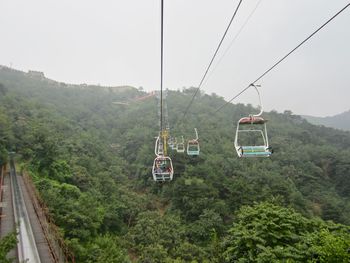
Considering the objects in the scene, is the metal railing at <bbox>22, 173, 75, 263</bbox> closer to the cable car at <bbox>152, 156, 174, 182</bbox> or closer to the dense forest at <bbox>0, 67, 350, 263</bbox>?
the dense forest at <bbox>0, 67, 350, 263</bbox>

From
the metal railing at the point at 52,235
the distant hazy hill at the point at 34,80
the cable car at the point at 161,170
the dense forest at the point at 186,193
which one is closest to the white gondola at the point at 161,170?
the cable car at the point at 161,170

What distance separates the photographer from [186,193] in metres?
26.8

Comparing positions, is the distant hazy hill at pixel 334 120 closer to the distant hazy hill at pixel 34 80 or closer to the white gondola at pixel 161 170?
the distant hazy hill at pixel 34 80

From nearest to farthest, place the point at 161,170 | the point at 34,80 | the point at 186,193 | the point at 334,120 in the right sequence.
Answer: the point at 161,170
the point at 186,193
the point at 34,80
the point at 334,120

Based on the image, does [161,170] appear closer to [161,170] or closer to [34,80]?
[161,170]

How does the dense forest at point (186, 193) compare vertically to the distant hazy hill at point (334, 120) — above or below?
below

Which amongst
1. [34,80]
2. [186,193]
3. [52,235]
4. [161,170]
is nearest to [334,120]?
[34,80]

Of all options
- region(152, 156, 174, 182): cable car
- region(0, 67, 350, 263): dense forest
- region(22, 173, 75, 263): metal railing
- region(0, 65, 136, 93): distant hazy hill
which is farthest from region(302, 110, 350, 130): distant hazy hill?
region(22, 173, 75, 263): metal railing

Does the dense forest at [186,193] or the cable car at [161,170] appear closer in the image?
the dense forest at [186,193]

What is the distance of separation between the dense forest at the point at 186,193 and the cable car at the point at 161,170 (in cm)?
327

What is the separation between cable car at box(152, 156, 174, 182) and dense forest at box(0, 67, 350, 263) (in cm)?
327

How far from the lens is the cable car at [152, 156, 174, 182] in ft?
37.8

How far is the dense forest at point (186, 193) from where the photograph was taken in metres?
10.2

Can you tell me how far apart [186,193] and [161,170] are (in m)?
15.6
